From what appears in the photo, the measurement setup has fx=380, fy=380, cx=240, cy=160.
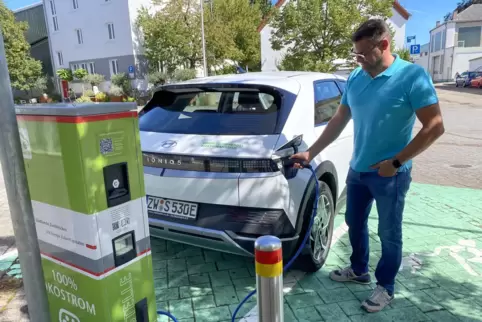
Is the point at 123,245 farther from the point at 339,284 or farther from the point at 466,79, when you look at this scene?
the point at 466,79

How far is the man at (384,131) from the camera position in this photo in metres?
2.34

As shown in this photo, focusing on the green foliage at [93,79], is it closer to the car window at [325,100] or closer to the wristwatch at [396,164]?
the car window at [325,100]

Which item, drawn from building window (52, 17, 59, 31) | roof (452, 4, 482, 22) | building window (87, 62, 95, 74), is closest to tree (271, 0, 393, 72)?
building window (87, 62, 95, 74)

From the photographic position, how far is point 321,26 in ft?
68.0

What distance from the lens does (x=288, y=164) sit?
108 inches

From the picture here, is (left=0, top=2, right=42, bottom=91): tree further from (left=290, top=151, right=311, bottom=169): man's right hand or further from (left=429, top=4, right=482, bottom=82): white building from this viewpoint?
(left=429, top=4, right=482, bottom=82): white building

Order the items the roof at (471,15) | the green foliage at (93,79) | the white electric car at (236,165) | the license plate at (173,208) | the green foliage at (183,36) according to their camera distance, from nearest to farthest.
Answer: the white electric car at (236,165)
the license plate at (173,208)
the green foliage at (183,36)
the green foliage at (93,79)
the roof at (471,15)

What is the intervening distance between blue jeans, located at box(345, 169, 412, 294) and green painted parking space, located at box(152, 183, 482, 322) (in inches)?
10.0

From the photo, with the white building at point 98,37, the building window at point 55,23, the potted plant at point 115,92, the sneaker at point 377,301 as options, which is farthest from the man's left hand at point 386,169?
the building window at point 55,23

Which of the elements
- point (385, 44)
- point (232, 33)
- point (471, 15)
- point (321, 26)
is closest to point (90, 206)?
point (385, 44)

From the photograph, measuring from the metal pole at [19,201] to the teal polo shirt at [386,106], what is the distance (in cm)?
208

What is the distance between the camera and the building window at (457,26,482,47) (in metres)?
46.9

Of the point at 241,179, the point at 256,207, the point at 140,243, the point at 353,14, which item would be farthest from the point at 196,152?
the point at 353,14

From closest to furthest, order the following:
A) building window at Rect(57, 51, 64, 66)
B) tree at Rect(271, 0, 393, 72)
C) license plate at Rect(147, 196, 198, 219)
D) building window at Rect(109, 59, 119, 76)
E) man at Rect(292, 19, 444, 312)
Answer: man at Rect(292, 19, 444, 312)
license plate at Rect(147, 196, 198, 219)
tree at Rect(271, 0, 393, 72)
building window at Rect(109, 59, 119, 76)
building window at Rect(57, 51, 64, 66)
